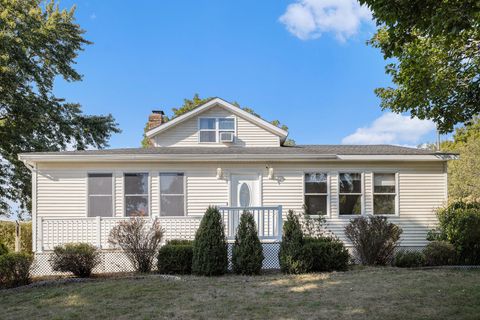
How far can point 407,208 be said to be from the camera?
12.5 m

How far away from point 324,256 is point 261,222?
218 centimetres

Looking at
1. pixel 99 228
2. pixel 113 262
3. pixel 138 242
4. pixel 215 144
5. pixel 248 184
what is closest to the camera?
pixel 138 242

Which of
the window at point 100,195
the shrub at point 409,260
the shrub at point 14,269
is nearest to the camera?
the shrub at point 14,269

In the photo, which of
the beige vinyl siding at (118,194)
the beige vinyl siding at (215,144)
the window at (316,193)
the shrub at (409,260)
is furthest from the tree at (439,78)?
the beige vinyl siding at (118,194)

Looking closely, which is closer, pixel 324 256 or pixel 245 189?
pixel 324 256

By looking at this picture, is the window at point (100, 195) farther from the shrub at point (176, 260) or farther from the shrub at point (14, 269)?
the shrub at point (176, 260)

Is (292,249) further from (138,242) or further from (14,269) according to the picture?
(14,269)

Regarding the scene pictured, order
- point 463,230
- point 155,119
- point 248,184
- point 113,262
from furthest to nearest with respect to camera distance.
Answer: point 155,119, point 248,184, point 113,262, point 463,230

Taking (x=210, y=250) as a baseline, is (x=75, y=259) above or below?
below

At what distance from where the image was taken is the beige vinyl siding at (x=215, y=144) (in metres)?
14.4

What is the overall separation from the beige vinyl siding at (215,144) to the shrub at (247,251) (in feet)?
17.1

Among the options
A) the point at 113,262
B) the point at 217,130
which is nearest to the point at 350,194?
the point at 217,130

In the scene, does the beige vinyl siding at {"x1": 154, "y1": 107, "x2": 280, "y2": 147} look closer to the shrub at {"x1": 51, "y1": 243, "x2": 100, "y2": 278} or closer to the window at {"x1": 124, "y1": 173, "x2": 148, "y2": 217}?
the window at {"x1": 124, "y1": 173, "x2": 148, "y2": 217}

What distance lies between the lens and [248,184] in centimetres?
1249
